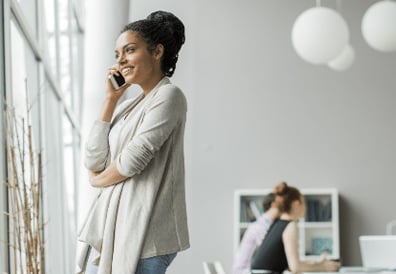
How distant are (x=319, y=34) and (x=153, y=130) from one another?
301 centimetres

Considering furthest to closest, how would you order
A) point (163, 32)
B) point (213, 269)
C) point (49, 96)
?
1. point (49, 96)
2. point (213, 269)
3. point (163, 32)

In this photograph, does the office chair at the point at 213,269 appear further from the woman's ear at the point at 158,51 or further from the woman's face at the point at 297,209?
the woman's ear at the point at 158,51

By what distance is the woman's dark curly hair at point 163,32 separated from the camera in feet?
8.62

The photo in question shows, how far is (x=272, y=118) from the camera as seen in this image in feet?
32.4

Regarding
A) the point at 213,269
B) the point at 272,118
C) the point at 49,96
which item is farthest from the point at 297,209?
the point at 272,118

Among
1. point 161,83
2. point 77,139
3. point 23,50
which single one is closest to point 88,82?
point 23,50

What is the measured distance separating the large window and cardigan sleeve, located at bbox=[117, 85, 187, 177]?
1498 mm

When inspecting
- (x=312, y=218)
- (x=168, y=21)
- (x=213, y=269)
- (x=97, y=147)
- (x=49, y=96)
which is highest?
(x=168, y=21)

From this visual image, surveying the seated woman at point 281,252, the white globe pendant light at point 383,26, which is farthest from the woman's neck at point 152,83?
the seated woman at point 281,252

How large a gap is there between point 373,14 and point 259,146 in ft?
14.1

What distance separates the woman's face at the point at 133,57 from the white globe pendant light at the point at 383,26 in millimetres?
3251

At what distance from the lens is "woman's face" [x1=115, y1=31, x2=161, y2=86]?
103 inches

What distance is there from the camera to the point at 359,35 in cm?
1002

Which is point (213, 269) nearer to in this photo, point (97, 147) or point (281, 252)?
point (281, 252)
